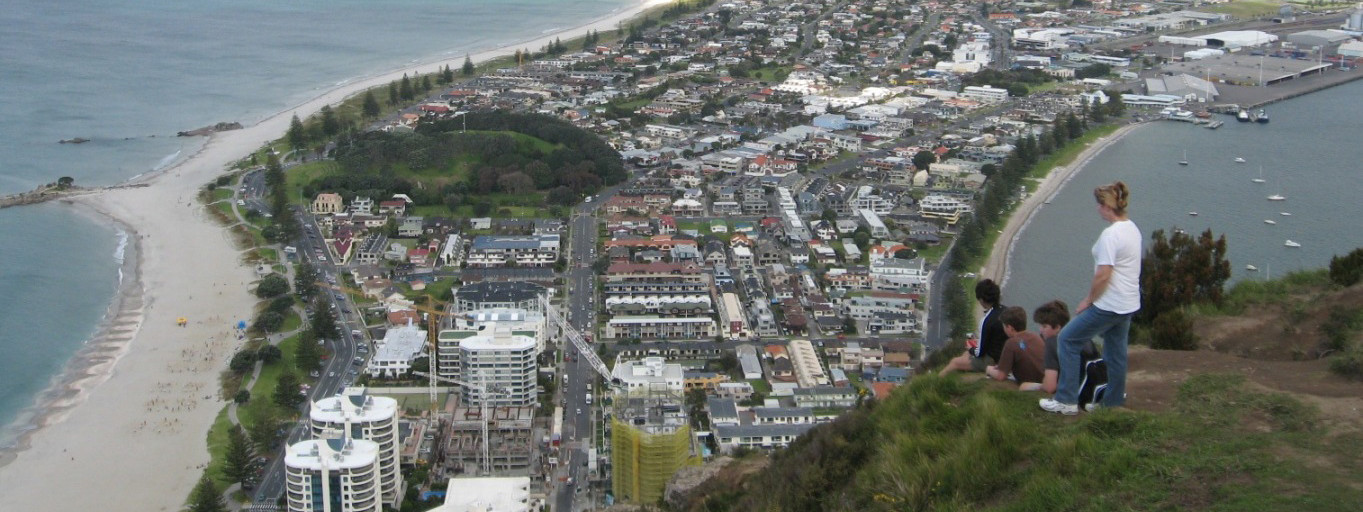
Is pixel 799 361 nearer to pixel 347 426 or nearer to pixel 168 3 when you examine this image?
pixel 347 426

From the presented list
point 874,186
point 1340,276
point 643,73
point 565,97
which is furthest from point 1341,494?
point 643,73

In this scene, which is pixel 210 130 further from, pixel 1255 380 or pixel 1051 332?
pixel 1255 380

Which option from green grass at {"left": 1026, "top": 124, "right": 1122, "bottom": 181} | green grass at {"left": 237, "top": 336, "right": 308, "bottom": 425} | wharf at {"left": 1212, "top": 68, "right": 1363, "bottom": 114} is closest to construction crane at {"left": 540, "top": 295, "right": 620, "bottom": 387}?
green grass at {"left": 237, "top": 336, "right": 308, "bottom": 425}

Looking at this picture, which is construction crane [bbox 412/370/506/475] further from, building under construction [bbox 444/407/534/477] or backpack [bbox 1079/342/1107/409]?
backpack [bbox 1079/342/1107/409]

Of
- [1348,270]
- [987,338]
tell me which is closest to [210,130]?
[1348,270]

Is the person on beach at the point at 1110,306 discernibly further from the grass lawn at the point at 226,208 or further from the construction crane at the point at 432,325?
the grass lawn at the point at 226,208

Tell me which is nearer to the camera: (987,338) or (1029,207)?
(987,338)
